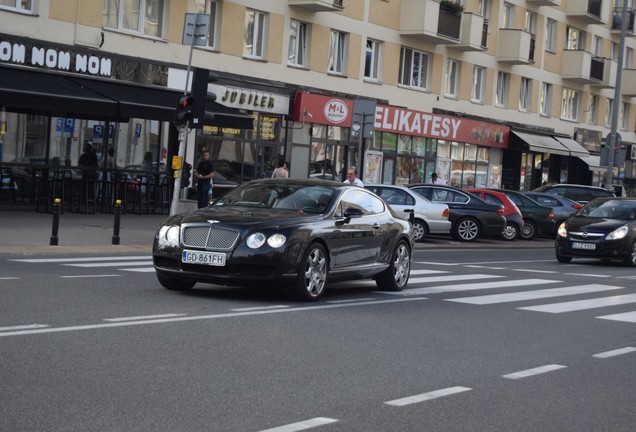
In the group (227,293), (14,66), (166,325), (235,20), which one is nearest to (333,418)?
(166,325)

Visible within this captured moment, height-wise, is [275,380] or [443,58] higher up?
[443,58]

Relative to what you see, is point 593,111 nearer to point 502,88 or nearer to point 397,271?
point 502,88

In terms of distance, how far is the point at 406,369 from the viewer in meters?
8.87

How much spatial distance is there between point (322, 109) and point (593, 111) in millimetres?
25822

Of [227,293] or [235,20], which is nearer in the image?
[227,293]

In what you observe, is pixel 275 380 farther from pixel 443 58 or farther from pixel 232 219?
pixel 443 58

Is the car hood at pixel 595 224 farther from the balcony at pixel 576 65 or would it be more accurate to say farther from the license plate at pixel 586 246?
the balcony at pixel 576 65

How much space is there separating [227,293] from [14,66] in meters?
14.8

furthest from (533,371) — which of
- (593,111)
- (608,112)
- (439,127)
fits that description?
(608,112)

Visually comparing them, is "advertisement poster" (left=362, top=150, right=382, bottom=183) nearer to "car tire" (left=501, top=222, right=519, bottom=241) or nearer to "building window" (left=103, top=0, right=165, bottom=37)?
"car tire" (left=501, top=222, right=519, bottom=241)

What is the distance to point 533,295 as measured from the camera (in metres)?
16.2

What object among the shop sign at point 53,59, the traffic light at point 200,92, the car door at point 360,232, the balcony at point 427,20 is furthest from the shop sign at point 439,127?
the car door at point 360,232

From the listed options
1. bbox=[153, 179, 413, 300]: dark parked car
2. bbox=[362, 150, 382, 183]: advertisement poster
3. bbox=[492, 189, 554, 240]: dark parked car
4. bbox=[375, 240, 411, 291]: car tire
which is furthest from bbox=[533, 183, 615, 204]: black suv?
bbox=[153, 179, 413, 300]: dark parked car

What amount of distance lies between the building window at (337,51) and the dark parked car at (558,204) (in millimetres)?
7742
